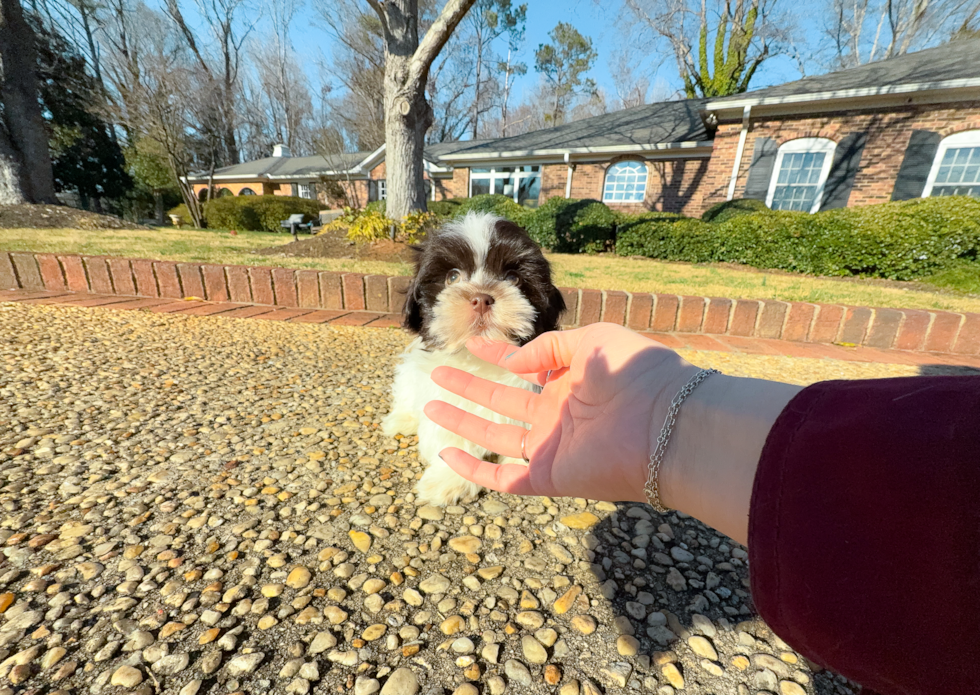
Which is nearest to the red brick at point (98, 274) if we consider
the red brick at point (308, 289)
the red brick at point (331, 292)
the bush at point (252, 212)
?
the red brick at point (308, 289)

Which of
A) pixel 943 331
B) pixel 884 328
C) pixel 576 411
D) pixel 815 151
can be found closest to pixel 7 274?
pixel 576 411

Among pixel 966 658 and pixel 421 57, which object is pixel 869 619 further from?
pixel 421 57

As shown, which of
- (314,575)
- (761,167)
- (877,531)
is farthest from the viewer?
(761,167)

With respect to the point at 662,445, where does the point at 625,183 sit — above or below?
above

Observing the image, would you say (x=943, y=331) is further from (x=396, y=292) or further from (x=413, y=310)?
(x=396, y=292)

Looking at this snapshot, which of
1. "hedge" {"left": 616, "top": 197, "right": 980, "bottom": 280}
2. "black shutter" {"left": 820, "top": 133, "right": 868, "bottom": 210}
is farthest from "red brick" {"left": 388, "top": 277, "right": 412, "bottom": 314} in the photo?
"black shutter" {"left": 820, "top": 133, "right": 868, "bottom": 210}

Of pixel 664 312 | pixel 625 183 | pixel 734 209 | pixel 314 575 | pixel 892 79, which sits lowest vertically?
pixel 314 575

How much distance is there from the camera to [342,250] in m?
6.82

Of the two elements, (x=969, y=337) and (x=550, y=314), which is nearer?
(x=550, y=314)

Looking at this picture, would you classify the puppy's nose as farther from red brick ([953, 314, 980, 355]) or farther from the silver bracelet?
red brick ([953, 314, 980, 355])

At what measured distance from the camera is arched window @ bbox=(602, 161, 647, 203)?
53.0 feet

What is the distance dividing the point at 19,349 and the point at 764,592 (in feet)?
13.8

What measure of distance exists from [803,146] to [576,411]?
15.4 m

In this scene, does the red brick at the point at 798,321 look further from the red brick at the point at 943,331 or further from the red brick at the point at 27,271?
the red brick at the point at 27,271
